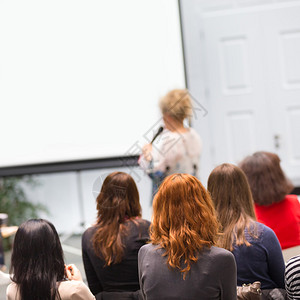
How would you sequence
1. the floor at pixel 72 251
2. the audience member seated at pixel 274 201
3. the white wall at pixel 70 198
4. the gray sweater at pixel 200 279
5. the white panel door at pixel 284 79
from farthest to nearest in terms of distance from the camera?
the white wall at pixel 70 198 < the white panel door at pixel 284 79 < the floor at pixel 72 251 < the audience member seated at pixel 274 201 < the gray sweater at pixel 200 279

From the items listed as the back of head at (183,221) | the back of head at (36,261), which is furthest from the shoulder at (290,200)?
the back of head at (36,261)

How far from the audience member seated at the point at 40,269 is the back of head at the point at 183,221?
0.35m

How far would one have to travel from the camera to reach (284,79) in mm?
4730

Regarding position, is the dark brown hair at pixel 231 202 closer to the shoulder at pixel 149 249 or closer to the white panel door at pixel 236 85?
the shoulder at pixel 149 249

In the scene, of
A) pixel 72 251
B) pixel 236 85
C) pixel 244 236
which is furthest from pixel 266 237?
pixel 236 85

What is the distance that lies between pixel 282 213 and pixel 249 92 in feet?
7.57

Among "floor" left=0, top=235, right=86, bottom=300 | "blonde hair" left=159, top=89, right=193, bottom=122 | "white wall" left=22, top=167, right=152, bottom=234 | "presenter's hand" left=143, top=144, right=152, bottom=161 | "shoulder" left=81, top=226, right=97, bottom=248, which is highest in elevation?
"blonde hair" left=159, top=89, right=193, bottom=122

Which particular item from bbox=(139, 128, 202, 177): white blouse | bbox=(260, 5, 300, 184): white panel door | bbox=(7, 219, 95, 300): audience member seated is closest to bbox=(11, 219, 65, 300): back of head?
bbox=(7, 219, 95, 300): audience member seated

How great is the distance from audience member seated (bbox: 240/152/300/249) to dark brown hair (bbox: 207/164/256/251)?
41cm

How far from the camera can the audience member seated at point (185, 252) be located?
179cm

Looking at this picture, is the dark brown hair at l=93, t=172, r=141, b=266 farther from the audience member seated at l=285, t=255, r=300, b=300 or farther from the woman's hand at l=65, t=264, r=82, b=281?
the audience member seated at l=285, t=255, r=300, b=300

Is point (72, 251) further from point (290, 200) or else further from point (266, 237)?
point (266, 237)

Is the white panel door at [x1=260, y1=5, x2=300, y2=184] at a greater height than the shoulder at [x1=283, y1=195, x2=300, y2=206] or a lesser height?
greater

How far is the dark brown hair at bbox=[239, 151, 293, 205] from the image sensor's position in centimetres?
263
